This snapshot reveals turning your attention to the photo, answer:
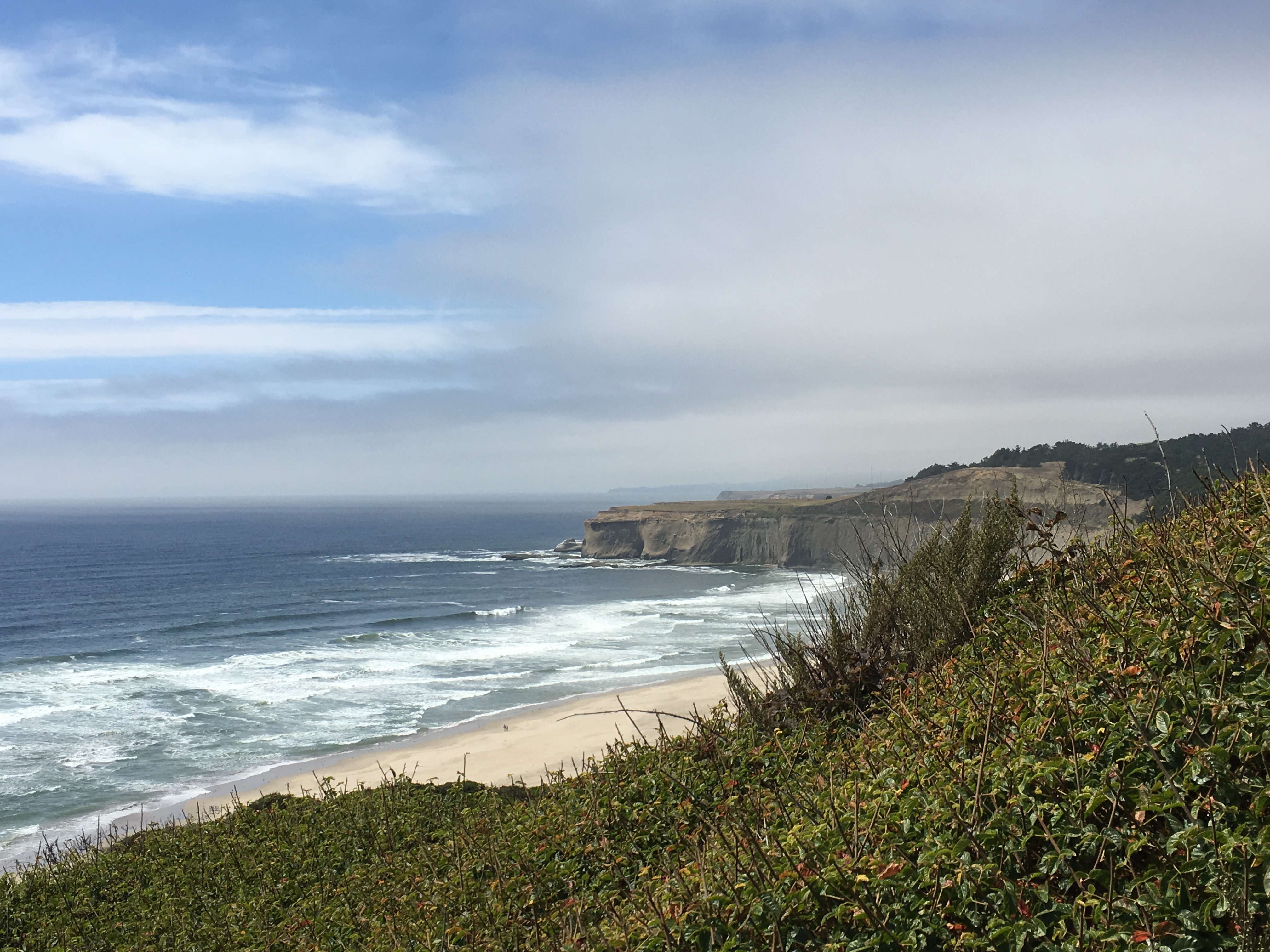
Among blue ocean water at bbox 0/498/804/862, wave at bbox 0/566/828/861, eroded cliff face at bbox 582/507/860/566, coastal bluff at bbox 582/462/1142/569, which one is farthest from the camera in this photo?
eroded cliff face at bbox 582/507/860/566

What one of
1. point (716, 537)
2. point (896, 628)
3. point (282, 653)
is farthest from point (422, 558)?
point (896, 628)

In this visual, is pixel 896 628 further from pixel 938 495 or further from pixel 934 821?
pixel 938 495

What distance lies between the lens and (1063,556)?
6.45m

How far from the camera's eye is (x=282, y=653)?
39.2 metres

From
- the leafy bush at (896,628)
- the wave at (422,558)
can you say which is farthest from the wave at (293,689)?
the wave at (422,558)

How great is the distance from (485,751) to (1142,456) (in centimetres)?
1698

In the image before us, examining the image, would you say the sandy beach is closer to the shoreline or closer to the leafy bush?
the shoreline

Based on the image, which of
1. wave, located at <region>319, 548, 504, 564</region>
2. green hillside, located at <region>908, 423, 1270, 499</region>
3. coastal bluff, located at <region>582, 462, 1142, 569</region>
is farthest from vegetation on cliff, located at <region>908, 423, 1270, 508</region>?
wave, located at <region>319, 548, 504, 564</region>

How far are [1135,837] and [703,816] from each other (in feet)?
7.27

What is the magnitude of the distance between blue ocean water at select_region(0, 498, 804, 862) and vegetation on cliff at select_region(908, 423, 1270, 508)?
49.7 feet

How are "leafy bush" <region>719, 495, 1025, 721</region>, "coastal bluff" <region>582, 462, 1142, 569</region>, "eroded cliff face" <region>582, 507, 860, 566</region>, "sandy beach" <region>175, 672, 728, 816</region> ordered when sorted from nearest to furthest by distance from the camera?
"leafy bush" <region>719, 495, 1025, 721</region> → "sandy beach" <region>175, 672, 728, 816</region> → "coastal bluff" <region>582, 462, 1142, 569</region> → "eroded cliff face" <region>582, 507, 860, 566</region>

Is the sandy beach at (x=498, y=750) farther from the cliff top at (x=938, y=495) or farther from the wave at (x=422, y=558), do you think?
the wave at (x=422, y=558)

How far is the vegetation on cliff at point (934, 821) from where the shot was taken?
3.09 metres

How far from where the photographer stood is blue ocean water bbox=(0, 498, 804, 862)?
936 inches
